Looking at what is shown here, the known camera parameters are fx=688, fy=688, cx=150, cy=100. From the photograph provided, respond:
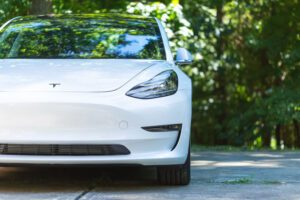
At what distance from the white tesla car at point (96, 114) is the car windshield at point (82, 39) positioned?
31 cm

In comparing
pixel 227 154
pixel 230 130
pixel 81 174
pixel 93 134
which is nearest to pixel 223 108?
pixel 230 130

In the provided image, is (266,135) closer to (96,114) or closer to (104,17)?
(104,17)

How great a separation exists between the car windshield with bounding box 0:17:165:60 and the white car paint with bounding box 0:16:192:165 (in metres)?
0.68

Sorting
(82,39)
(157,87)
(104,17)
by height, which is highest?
(104,17)

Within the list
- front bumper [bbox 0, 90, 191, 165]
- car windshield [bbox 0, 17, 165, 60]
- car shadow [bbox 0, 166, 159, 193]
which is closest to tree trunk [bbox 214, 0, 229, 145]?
car windshield [bbox 0, 17, 165, 60]

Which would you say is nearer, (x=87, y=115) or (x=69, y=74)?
(x=87, y=115)

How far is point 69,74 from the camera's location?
5219 mm

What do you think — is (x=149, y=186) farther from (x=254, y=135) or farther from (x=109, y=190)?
(x=254, y=135)

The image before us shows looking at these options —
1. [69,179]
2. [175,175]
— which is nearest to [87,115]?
[175,175]

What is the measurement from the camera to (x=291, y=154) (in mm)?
8734

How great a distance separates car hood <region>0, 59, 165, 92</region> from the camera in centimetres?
509

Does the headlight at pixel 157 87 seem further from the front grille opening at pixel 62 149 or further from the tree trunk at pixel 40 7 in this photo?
the tree trunk at pixel 40 7

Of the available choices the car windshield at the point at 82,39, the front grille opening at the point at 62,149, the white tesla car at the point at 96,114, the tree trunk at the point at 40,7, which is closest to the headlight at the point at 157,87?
the white tesla car at the point at 96,114

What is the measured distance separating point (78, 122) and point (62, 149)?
0.24 meters
